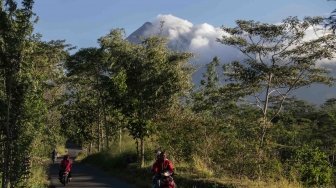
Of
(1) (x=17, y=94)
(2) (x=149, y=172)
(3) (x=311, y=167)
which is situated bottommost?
(2) (x=149, y=172)

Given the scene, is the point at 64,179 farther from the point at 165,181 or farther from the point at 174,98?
the point at 165,181

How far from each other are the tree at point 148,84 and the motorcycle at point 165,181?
10637 millimetres

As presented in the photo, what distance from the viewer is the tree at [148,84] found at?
27359 mm

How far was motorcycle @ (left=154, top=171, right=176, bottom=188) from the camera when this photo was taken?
15.7 m

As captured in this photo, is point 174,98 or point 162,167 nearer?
point 162,167

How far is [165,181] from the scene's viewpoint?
15773 mm

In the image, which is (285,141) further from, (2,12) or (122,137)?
(2,12)

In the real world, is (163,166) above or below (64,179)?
above

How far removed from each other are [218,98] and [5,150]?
21666 mm

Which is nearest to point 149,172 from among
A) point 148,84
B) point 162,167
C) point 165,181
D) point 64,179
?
point 64,179

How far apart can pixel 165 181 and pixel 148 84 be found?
40.3 ft

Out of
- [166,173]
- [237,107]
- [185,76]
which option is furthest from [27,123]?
[237,107]

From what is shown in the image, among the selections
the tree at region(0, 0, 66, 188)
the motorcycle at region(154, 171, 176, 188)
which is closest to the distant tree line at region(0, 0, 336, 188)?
the tree at region(0, 0, 66, 188)

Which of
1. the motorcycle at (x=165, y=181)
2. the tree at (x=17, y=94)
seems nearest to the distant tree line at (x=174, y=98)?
the tree at (x=17, y=94)
